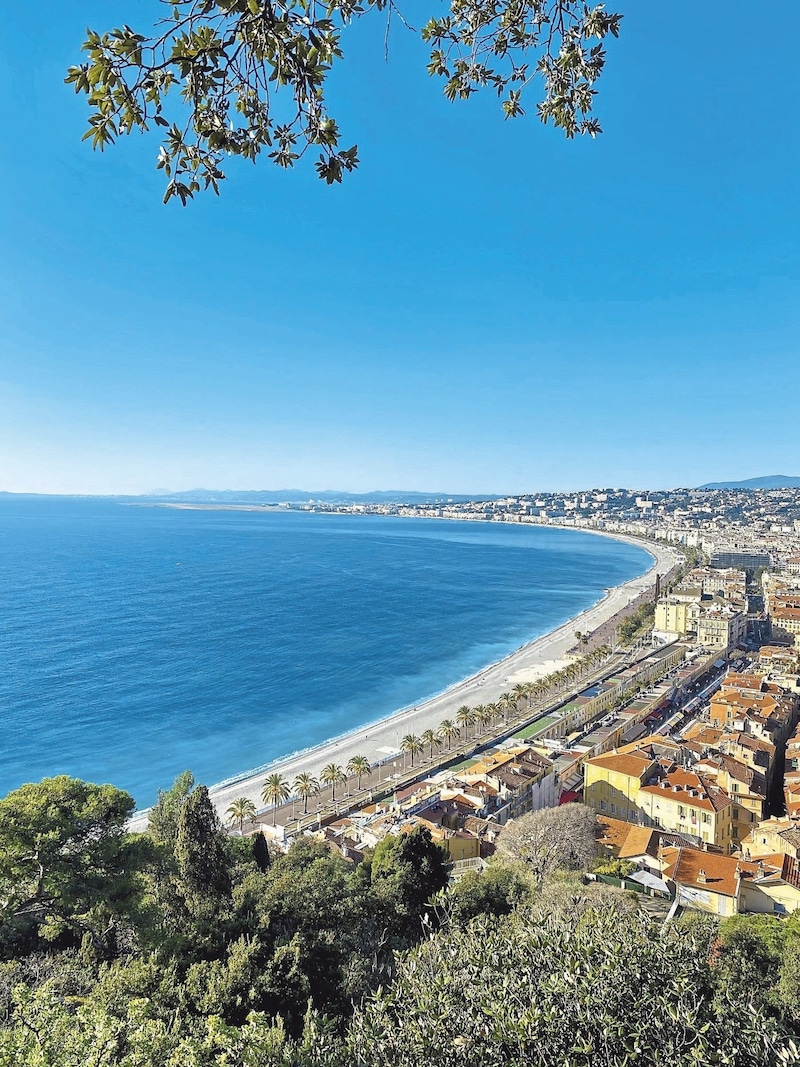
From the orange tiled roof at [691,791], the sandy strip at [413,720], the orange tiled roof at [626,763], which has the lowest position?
the sandy strip at [413,720]

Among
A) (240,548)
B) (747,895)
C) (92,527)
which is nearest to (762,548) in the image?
(240,548)

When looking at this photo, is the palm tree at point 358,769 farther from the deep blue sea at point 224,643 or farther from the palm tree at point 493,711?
the palm tree at point 493,711

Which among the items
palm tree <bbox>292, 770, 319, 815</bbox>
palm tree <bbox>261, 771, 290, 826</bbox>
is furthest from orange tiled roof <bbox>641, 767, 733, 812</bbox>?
palm tree <bbox>261, 771, 290, 826</bbox>

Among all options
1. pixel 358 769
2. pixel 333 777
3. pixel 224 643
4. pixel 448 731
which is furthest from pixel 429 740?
pixel 224 643

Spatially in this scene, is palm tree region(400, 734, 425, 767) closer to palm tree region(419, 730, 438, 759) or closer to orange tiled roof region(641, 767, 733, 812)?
palm tree region(419, 730, 438, 759)

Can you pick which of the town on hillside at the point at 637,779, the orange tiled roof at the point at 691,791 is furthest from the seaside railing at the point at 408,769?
the orange tiled roof at the point at 691,791

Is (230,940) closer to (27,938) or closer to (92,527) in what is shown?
(27,938)

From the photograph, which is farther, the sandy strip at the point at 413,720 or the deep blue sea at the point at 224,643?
the deep blue sea at the point at 224,643
